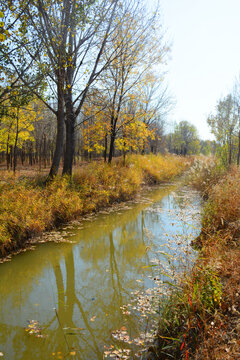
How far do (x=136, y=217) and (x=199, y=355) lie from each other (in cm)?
691

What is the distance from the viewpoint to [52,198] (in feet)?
25.8

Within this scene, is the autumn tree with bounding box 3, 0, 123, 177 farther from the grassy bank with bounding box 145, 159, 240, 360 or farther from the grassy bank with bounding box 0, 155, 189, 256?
the grassy bank with bounding box 145, 159, 240, 360

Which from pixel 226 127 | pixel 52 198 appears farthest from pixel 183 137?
pixel 52 198

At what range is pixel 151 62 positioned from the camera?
13.2m

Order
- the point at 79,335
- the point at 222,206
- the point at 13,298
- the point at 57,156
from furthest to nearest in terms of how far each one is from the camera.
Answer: the point at 57,156, the point at 222,206, the point at 13,298, the point at 79,335

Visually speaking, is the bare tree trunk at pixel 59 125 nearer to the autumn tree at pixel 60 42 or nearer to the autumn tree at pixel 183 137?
the autumn tree at pixel 60 42

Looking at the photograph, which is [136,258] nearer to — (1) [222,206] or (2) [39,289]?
(2) [39,289]

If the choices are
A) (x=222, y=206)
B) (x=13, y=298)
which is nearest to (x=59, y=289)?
(x=13, y=298)

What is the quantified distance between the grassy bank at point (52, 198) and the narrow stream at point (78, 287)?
58 cm

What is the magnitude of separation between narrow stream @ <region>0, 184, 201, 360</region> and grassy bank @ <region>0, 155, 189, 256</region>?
1.91 feet

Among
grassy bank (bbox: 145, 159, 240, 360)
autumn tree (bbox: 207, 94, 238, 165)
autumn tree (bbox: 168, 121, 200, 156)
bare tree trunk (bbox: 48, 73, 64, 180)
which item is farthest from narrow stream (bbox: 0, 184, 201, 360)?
autumn tree (bbox: 168, 121, 200, 156)

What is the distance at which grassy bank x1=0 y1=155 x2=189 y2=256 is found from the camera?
19.9ft

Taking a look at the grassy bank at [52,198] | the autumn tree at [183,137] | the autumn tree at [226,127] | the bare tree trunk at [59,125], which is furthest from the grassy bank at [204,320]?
the autumn tree at [183,137]

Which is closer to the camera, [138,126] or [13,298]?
[13,298]
